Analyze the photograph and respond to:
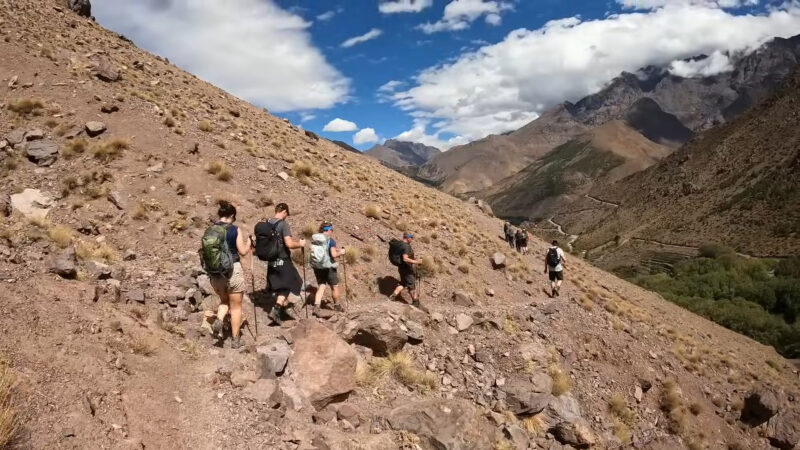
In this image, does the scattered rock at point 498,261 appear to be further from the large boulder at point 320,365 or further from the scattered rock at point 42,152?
the scattered rock at point 42,152

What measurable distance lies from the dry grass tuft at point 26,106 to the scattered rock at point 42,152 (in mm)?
2256

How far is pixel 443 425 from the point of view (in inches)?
313

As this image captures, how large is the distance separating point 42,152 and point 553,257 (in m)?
18.6

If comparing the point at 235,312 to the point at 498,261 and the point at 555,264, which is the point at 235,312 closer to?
the point at 498,261

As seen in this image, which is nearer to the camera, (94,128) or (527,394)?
(527,394)

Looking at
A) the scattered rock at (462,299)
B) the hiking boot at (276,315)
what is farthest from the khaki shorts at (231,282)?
the scattered rock at (462,299)

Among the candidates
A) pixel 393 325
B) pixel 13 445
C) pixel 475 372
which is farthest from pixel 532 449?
pixel 13 445

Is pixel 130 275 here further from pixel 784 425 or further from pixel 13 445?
pixel 784 425

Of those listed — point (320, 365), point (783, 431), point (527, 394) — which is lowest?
Result: point (783, 431)

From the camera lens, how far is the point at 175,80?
86.9ft

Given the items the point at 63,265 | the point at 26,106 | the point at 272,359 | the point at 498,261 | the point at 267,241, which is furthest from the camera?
the point at 498,261

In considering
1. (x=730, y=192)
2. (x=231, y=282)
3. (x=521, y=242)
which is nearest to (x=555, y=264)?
(x=521, y=242)

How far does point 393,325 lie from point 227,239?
4.39 meters

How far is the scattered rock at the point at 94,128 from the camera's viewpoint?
54.0 ft
